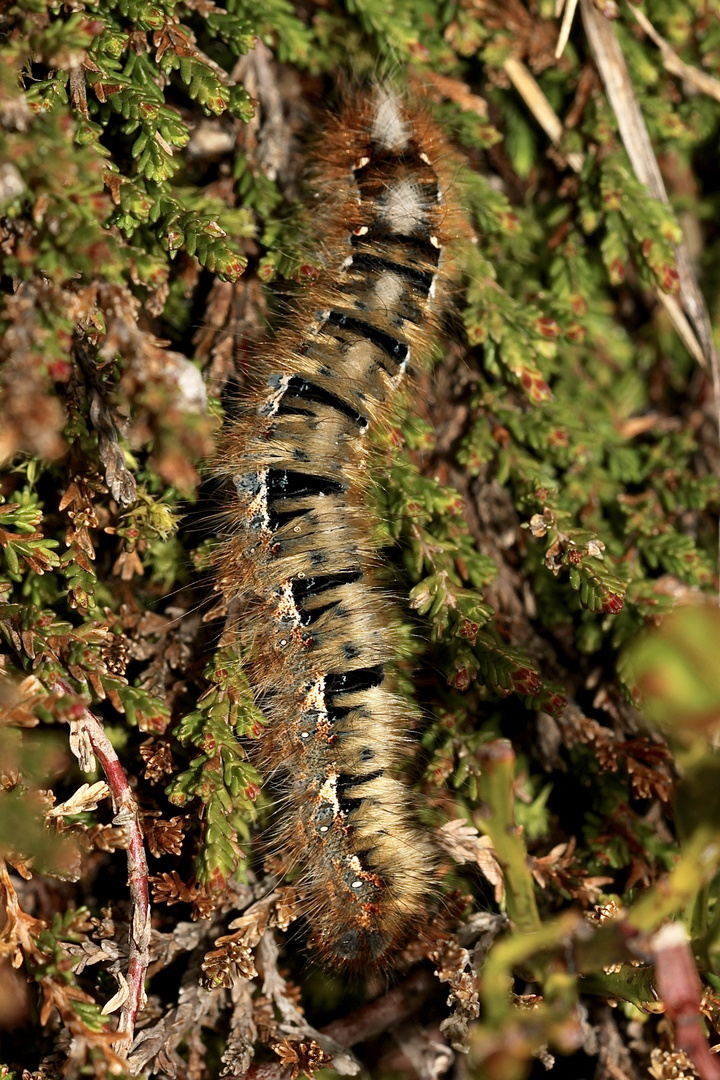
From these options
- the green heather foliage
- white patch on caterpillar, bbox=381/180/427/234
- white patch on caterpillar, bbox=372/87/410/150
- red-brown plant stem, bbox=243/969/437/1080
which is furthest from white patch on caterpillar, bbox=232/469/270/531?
red-brown plant stem, bbox=243/969/437/1080

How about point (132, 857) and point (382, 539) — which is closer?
point (132, 857)

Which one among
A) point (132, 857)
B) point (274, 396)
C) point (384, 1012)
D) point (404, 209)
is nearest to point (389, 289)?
point (404, 209)

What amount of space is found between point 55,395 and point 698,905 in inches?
103

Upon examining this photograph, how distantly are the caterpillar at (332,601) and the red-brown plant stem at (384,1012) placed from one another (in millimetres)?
247

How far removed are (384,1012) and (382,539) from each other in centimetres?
174

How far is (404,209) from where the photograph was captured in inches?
141

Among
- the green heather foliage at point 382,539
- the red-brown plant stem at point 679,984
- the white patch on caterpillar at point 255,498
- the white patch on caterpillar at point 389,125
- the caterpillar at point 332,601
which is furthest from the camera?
the white patch on caterpillar at point 389,125

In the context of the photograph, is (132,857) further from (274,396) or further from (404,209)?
(404,209)

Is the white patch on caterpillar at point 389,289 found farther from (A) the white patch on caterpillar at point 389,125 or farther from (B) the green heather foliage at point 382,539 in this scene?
(A) the white patch on caterpillar at point 389,125

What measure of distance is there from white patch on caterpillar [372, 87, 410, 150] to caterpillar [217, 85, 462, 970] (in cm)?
43

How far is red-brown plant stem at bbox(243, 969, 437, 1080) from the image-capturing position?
3367 mm

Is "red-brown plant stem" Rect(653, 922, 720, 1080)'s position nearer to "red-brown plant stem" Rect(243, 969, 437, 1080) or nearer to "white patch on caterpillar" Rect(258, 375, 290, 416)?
"red-brown plant stem" Rect(243, 969, 437, 1080)

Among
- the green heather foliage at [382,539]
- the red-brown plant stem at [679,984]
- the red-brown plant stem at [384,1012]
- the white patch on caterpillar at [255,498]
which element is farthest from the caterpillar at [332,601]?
the red-brown plant stem at [679,984]

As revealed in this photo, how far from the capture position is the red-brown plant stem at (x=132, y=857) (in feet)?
9.23
